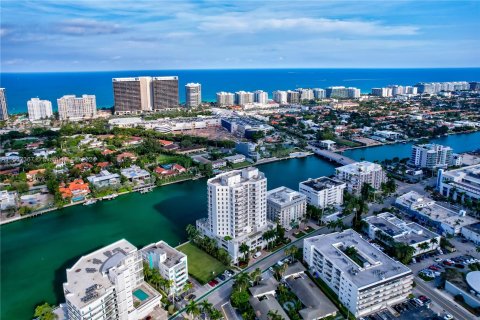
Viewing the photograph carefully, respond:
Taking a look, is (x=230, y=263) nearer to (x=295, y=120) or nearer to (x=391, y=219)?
(x=391, y=219)

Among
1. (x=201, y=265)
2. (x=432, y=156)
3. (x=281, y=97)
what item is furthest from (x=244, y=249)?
(x=281, y=97)

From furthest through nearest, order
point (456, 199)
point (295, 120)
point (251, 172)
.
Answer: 1. point (295, 120)
2. point (456, 199)
3. point (251, 172)

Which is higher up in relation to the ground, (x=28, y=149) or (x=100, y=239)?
(x=28, y=149)

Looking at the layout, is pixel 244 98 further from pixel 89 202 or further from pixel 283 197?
pixel 283 197

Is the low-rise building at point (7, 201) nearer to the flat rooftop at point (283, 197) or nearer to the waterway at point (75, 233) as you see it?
the waterway at point (75, 233)

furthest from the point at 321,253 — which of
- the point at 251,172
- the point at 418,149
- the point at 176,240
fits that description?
the point at 418,149

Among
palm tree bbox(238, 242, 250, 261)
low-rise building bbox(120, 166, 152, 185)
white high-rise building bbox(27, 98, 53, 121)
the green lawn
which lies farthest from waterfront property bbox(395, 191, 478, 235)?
white high-rise building bbox(27, 98, 53, 121)
